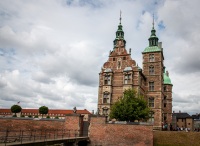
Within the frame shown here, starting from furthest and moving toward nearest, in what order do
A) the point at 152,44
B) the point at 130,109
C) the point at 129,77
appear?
the point at 152,44, the point at 129,77, the point at 130,109

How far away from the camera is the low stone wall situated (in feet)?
83.5

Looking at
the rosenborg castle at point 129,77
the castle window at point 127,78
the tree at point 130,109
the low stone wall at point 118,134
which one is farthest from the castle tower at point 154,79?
the low stone wall at point 118,134

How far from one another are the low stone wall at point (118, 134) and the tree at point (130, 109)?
4421 mm

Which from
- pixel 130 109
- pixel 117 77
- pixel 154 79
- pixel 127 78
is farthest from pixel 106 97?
pixel 154 79

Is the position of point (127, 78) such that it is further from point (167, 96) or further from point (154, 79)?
point (167, 96)

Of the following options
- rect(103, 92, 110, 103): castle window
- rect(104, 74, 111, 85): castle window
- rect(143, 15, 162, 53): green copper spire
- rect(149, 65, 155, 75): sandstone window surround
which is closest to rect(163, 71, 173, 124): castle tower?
rect(149, 65, 155, 75): sandstone window surround

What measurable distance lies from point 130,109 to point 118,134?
5.18 meters

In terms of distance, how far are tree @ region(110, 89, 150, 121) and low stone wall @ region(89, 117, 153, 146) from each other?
14.5 ft

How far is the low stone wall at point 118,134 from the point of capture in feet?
83.5

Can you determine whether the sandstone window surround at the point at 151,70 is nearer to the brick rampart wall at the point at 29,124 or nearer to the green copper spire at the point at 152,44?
the green copper spire at the point at 152,44

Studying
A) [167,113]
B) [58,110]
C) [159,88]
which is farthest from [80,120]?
[58,110]

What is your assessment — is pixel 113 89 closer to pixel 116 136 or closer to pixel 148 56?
pixel 148 56

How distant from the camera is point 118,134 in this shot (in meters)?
26.1

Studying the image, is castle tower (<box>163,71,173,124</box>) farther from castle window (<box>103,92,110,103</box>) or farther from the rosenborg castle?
castle window (<box>103,92,110,103</box>)
